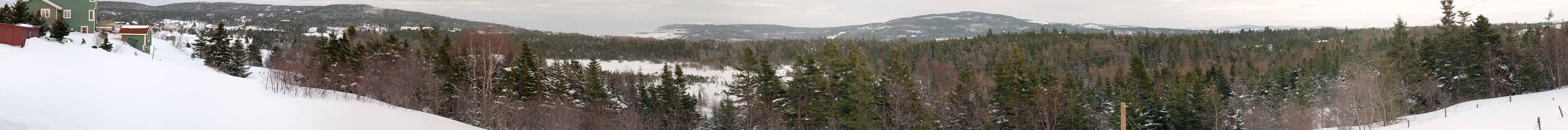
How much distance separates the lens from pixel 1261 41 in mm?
134875

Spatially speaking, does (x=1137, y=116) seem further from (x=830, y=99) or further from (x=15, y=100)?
Result: (x=15, y=100)

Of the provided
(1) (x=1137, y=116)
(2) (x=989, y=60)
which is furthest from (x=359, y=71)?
(2) (x=989, y=60)

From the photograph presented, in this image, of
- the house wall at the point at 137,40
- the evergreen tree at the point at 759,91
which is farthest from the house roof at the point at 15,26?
the evergreen tree at the point at 759,91

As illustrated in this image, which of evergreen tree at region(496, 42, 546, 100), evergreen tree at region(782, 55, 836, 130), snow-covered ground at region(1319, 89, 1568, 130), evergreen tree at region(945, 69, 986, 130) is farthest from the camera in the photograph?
evergreen tree at region(945, 69, 986, 130)

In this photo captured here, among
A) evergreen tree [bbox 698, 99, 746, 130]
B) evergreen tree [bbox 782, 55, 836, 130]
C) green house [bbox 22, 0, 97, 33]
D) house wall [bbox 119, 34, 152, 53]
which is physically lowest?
evergreen tree [bbox 698, 99, 746, 130]

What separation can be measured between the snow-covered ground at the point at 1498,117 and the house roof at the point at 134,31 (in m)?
68.3

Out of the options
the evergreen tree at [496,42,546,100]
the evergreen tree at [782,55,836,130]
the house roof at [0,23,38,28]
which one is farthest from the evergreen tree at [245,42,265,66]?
the evergreen tree at [782,55,836,130]

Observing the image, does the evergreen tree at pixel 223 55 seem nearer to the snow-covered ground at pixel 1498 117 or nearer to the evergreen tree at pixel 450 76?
the evergreen tree at pixel 450 76

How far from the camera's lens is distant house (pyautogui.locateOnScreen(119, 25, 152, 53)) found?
5184cm

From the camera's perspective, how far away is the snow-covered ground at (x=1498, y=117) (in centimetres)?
2725

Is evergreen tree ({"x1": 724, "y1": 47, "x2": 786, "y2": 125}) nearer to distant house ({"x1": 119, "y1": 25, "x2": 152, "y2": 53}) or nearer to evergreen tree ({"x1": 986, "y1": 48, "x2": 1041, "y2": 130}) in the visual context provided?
evergreen tree ({"x1": 986, "y1": 48, "x2": 1041, "y2": 130})

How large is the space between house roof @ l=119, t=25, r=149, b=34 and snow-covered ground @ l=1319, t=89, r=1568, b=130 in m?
68.3

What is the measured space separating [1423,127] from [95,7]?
264 ft

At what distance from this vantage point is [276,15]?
14925 centimetres
